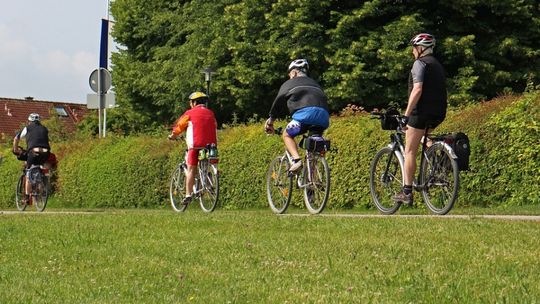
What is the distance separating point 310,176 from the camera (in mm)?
10250

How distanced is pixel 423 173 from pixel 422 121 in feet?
2.11

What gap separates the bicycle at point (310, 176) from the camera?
10016 millimetres

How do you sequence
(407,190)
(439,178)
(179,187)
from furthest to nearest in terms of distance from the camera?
(179,187) < (407,190) < (439,178)

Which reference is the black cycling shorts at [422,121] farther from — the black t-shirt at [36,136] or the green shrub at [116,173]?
the green shrub at [116,173]

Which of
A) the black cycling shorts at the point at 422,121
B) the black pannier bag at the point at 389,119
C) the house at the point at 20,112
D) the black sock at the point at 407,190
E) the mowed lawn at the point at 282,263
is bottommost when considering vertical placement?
the mowed lawn at the point at 282,263

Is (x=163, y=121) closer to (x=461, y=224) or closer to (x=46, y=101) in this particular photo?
(x=461, y=224)

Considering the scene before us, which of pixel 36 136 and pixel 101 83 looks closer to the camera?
pixel 36 136

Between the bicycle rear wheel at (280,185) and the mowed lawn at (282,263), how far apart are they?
251cm

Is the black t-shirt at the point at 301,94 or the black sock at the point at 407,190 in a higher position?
the black t-shirt at the point at 301,94

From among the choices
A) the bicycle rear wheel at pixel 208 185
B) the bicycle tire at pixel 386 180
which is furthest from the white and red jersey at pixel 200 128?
the bicycle tire at pixel 386 180

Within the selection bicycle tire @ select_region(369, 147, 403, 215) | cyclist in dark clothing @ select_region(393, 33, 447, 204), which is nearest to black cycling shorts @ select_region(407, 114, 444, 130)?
cyclist in dark clothing @ select_region(393, 33, 447, 204)

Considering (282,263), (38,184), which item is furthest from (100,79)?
(282,263)

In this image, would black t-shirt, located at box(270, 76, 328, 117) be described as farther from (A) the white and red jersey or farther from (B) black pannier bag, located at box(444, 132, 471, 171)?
(A) the white and red jersey

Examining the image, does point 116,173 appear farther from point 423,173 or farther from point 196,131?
point 423,173
